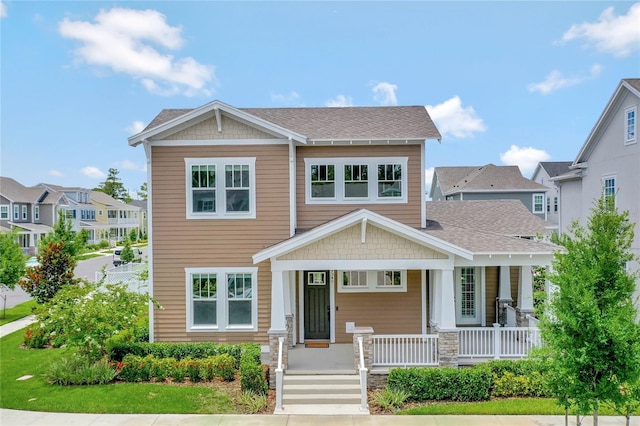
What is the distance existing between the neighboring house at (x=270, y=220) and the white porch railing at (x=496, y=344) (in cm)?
120

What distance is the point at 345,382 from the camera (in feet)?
34.3

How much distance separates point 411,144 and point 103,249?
2167 inches

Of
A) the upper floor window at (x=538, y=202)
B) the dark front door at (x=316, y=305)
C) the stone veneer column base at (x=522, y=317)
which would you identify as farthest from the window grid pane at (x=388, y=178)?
the upper floor window at (x=538, y=202)

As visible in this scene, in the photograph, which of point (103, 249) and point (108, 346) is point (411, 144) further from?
point (103, 249)

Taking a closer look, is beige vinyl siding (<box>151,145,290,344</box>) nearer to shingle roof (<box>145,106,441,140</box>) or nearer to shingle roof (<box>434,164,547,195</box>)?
shingle roof (<box>145,106,441,140</box>)

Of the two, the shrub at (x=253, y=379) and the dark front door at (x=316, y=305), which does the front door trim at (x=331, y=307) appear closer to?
the dark front door at (x=316, y=305)

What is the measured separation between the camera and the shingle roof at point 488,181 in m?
35.6

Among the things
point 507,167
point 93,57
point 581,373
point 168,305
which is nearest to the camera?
point 581,373

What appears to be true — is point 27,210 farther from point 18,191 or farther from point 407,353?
point 407,353

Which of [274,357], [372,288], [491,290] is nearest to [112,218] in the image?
[372,288]

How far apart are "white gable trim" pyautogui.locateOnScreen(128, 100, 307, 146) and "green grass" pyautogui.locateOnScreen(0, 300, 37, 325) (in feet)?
37.9

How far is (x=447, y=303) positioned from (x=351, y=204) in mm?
4211

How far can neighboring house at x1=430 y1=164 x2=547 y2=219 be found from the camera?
3553 cm

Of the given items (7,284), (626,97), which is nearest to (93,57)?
(7,284)
